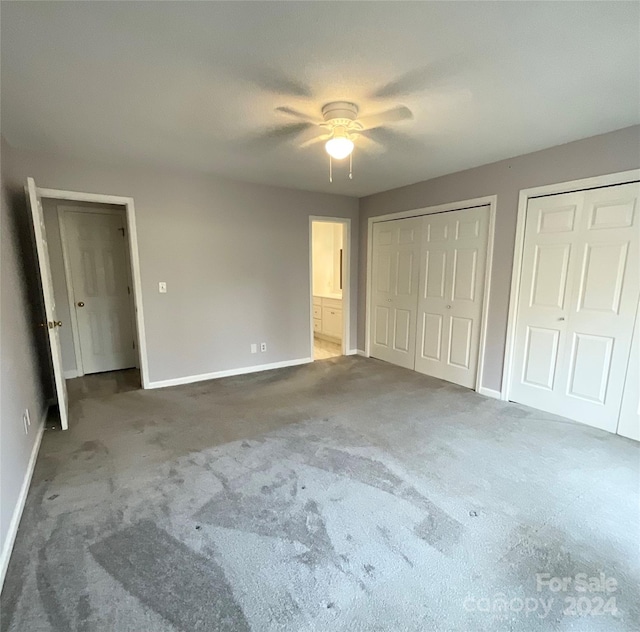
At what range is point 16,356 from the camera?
228 centimetres

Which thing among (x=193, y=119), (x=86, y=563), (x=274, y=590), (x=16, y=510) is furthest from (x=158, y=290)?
(x=274, y=590)

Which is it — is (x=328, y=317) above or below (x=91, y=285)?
below

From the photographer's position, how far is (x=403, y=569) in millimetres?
1559

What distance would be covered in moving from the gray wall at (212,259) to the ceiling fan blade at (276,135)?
1345 millimetres

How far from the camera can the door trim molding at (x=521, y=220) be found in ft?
8.57

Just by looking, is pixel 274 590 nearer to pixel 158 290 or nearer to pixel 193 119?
pixel 193 119

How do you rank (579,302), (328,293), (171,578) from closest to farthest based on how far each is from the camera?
(171,578) → (579,302) → (328,293)

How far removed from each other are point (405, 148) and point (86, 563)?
135 inches

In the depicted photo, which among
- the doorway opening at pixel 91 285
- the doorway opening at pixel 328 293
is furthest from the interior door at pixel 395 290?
the doorway opening at pixel 91 285

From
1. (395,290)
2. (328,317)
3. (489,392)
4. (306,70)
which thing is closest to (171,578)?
(306,70)

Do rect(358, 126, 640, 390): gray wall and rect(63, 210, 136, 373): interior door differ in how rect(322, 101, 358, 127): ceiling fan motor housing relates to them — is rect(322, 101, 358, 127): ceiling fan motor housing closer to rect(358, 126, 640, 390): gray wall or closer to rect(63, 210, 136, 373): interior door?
rect(358, 126, 640, 390): gray wall

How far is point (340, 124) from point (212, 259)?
92.1 inches

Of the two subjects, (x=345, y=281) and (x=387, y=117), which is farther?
(x=345, y=281)

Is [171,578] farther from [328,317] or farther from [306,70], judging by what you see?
[328,317]
